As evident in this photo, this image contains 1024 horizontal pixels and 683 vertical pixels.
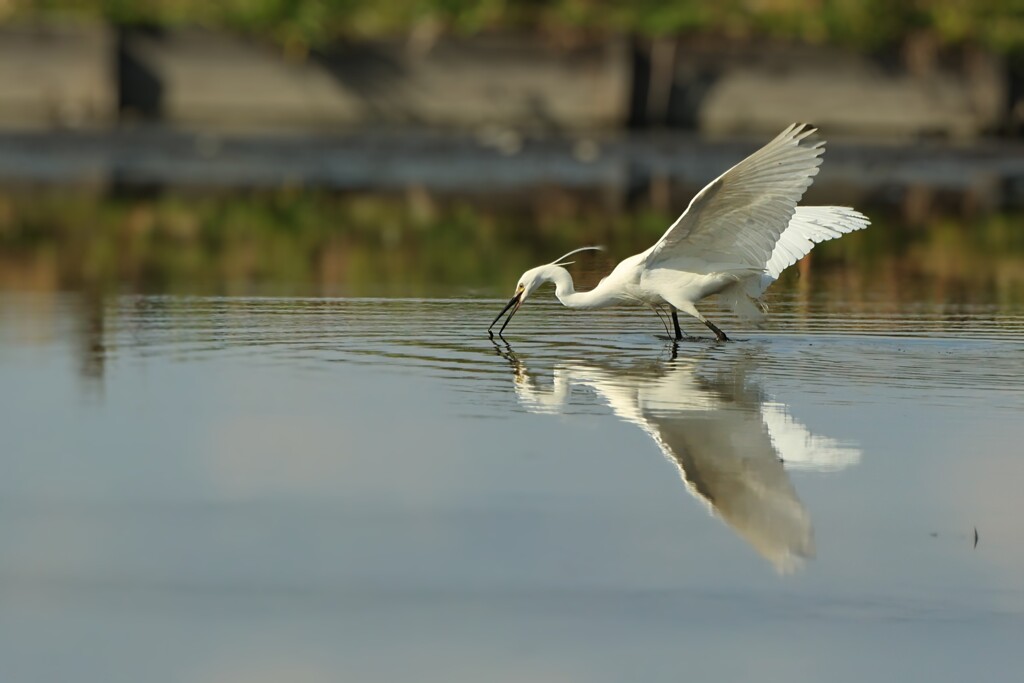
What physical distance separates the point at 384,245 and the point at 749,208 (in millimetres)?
7512

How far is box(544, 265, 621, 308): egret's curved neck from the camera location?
466 inches

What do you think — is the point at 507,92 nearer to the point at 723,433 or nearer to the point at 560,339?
the point at 560,339

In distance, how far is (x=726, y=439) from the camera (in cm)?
842

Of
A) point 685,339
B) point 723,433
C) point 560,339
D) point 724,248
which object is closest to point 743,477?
point 723,433

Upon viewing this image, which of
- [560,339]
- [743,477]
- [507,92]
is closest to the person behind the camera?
[743,477]

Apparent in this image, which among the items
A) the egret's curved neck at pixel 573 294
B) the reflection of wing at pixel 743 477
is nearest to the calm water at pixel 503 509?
the reflection of wing at pixel 743 477

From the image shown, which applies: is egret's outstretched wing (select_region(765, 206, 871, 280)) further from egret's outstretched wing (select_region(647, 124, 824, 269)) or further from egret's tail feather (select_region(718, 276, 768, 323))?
egret's outstretched wing (select_region(647, 124, 824, 269))

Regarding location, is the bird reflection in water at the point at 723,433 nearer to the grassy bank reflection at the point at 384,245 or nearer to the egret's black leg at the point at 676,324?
the egret's black leg at the point at 676,324

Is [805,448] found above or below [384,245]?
below

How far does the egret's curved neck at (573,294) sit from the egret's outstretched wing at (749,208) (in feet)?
1.27

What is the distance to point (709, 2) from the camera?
39062 millimetres

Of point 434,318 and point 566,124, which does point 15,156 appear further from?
point 434,318

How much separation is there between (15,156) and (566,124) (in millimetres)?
10349

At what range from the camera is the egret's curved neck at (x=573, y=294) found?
11844 millimetres
